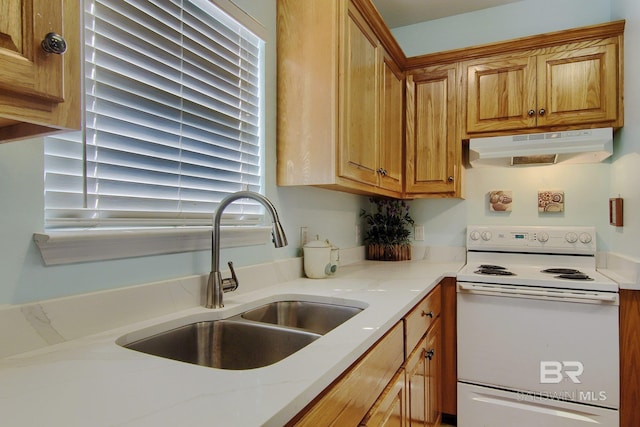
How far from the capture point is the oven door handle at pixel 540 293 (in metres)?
1.81

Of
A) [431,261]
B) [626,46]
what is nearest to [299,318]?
[431,261]

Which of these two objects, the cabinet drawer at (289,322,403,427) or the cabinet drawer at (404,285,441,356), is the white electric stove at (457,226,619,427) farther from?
the cabinet drawer at (289,322,403,427)

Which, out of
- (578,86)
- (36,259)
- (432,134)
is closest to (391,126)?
(432,134)

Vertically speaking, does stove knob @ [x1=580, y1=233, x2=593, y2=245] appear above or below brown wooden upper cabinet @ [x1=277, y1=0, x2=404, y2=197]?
below

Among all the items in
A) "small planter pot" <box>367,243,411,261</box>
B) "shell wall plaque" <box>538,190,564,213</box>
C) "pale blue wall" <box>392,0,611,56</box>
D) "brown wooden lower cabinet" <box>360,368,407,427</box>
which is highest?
"pale blue wall" <box>392,0,611,56</box>

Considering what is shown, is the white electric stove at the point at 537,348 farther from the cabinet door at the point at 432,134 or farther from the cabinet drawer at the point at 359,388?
the cabinet drawer at the point at 359,388

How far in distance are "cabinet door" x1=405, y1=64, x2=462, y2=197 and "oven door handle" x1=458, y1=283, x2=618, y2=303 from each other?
2.29ft

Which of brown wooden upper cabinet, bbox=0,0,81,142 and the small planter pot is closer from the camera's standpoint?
brown wooden upper cabinet, bbox=0,0,81,142

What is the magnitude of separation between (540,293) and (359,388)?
1.45 meters

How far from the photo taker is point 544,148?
2.21 metres

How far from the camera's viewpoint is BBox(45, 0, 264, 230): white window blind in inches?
38.8

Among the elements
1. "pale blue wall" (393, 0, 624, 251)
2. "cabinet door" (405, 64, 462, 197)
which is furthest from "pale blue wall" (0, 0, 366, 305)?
"pale blue wall" (393, 0, 624, 251)

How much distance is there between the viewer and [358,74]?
6.01ft

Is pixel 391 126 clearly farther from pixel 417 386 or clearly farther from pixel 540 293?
pixel 417 386
